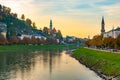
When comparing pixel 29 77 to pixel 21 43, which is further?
pixel 21 43

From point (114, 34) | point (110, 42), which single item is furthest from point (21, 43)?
point (110, 42)

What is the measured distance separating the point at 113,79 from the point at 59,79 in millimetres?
9416

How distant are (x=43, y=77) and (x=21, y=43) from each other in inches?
5560

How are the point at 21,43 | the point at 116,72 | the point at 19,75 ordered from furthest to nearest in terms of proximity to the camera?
the point at 21,43, the point at 19,75, the point at 116,72

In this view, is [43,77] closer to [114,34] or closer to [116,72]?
[116,72]

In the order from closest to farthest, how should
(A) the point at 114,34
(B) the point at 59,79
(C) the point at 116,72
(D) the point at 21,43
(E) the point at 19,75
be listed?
1. (C) the point at 116,72
2. (B) the point at 59,79
3. (E) the point at 19,75
4. (A) the point at 114,34
5. (D) the point at 21,43

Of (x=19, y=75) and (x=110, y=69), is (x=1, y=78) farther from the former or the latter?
(x=110, y=69)

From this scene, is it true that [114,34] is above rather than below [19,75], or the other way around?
above

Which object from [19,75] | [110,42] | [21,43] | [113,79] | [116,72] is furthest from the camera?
[21,43]

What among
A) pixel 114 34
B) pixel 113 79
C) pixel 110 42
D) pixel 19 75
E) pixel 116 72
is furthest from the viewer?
→ pixel 114 34

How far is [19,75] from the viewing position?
178 ft

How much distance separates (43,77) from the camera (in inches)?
2045

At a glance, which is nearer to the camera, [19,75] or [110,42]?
[19,75]

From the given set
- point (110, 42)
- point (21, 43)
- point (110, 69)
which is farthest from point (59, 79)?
point (21, 43)
